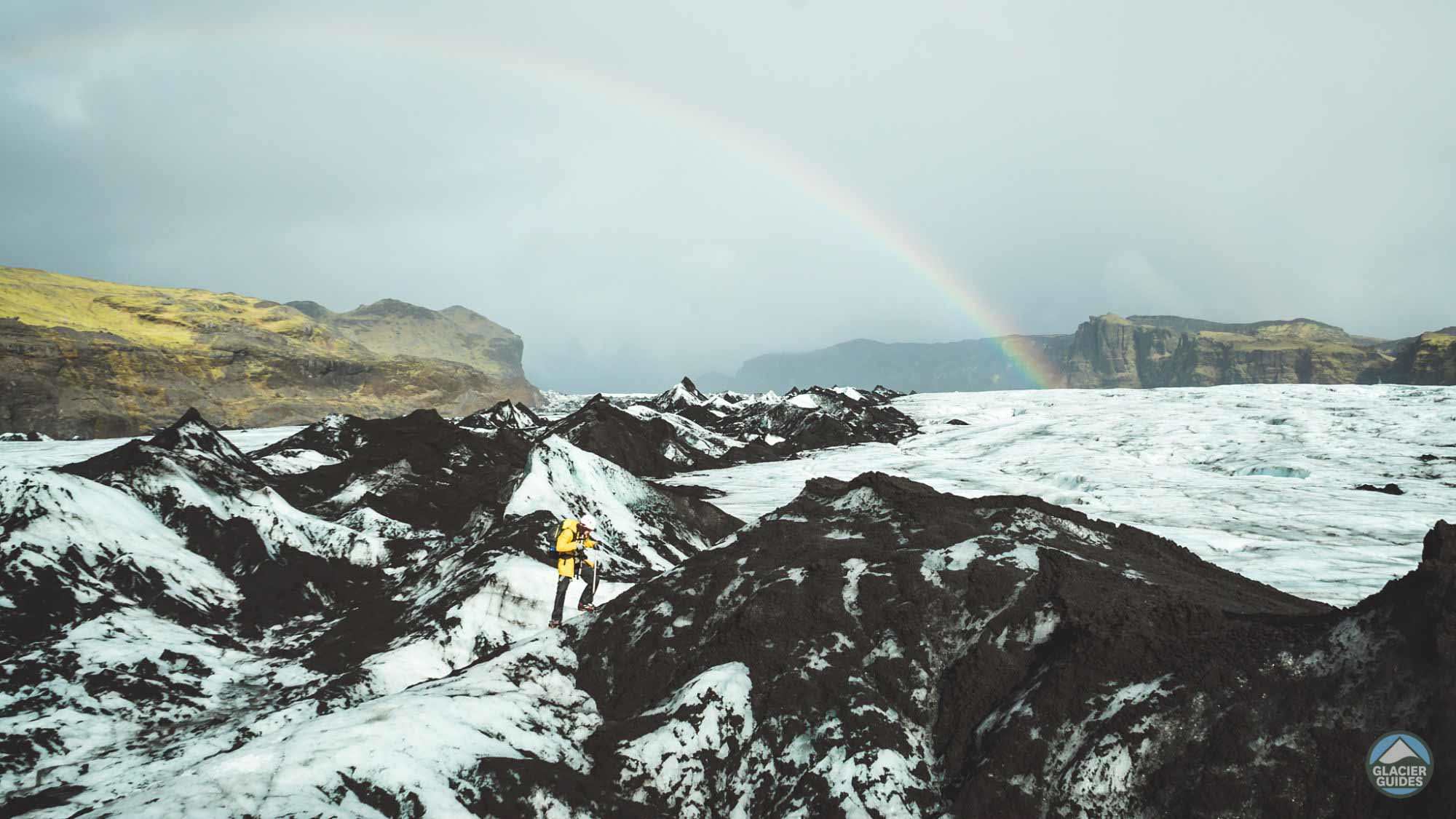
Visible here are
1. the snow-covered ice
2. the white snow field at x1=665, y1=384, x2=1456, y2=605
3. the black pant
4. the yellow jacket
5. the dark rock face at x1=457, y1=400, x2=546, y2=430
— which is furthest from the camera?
the dark rock face at x1=457, y1=400, x2=546, y2=430

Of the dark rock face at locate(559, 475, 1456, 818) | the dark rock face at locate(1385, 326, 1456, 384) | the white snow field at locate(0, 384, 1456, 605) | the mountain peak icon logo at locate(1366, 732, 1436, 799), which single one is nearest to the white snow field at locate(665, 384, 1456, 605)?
the white snow field at locate(0, 384, 1456, 605)

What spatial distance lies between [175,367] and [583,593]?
246 feet

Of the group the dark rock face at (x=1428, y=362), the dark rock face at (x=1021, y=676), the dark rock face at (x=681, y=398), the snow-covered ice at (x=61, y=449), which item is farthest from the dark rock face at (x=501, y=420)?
the dark rock face at (x=1428, y=362)

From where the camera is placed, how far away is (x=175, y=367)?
210 feet

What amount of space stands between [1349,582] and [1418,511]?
35.9 ft

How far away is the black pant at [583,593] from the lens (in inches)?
353

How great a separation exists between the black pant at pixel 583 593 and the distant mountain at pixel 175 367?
63.9m

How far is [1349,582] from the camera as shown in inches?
474

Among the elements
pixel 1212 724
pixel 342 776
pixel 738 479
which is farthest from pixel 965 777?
pixel 738 479

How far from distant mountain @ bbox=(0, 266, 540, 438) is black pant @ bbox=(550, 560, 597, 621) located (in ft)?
210

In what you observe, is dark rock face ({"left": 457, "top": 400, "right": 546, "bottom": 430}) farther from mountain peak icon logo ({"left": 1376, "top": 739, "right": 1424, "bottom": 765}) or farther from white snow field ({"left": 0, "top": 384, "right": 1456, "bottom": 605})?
mountain peak icon logo ({"left": 1376, "top": 739, "right": 1424, "bottom": 765})

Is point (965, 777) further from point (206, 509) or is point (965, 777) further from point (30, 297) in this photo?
point (30, 297)

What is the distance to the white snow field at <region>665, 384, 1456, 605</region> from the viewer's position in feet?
50.3

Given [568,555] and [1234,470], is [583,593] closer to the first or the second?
[568,555]
